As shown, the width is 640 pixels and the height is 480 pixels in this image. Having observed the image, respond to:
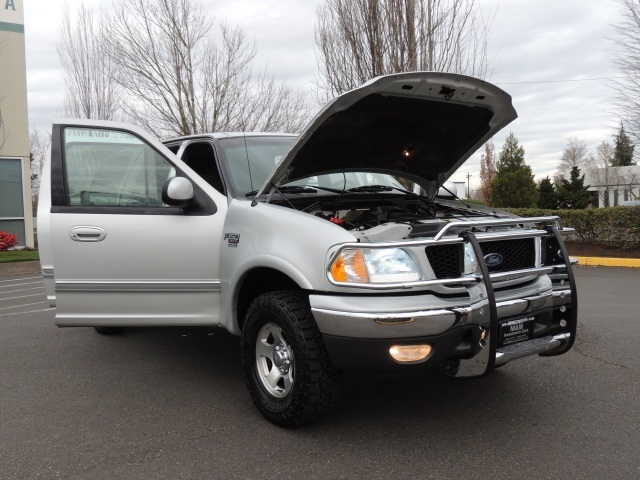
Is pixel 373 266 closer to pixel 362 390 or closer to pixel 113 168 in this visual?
pixel 362 390

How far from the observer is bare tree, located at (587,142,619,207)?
5488 centimetres

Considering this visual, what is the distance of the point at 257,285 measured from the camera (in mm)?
3832

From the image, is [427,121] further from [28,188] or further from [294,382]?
[28,188]

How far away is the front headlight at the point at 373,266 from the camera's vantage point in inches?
116

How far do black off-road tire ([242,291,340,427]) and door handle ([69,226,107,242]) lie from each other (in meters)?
1.22

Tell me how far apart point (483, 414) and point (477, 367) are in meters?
0.69

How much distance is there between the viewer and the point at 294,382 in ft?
10.4

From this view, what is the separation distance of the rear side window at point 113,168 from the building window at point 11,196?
1509 cm

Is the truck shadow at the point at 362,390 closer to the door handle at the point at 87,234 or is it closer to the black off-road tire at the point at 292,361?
the black off-road tire at the point at 292,361

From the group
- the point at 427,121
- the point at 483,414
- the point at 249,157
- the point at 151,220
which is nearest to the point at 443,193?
the point at 427,121

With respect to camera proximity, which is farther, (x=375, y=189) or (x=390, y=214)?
(x=375, y=189)

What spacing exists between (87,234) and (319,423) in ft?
6.65

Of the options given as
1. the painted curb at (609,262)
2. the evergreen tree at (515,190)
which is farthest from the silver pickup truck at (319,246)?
the evergreen tree at (515,190)

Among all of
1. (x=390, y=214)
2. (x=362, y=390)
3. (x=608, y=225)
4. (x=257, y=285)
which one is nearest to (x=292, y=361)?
(x=257, y=285)
